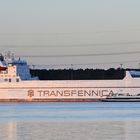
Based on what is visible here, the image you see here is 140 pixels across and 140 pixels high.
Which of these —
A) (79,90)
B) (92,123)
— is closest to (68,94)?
(79,90)

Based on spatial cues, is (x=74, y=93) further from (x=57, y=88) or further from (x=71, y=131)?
(x=71, y=131)

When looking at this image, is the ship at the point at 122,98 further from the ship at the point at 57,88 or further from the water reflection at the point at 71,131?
the water reflection at the point at 71,131

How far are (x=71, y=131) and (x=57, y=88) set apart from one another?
43251mm

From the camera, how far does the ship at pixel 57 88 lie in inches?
2672

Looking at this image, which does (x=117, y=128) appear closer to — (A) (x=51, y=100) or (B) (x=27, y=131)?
(B) (x=27, y=131)

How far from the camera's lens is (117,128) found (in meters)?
26.1

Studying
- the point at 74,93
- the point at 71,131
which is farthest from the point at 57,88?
the point at 71,131

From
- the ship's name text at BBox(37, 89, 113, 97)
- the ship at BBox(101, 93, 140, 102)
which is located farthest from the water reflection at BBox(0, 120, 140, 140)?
the ship's name text at BBox(37, 89, 113, 97)

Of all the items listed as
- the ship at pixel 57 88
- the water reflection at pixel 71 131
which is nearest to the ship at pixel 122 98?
the ship at pixel 57 88

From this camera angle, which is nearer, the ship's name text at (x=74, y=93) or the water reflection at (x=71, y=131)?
the water reflection at (x=71, y=131)

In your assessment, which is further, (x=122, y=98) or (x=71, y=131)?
(x=122, y=98)

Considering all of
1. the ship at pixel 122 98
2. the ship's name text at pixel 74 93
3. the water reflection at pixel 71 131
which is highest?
the ship's name text at pixel 74 93

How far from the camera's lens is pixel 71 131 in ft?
82.5

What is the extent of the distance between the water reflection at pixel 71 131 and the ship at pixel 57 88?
37736 millimetres
